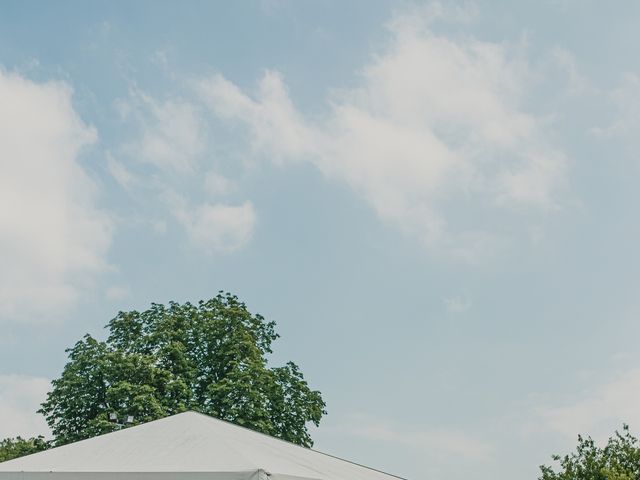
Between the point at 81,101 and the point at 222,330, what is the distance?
43.9 feet

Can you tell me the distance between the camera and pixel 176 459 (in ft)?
22.2

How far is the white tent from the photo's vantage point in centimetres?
632

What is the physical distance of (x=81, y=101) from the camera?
1722 centimetres

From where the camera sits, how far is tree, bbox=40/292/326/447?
25750mm

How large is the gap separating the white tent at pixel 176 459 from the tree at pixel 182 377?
1742cm

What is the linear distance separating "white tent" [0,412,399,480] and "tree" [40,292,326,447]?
57.1ft

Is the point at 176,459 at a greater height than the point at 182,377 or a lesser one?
lesser

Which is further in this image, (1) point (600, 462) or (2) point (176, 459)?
(1) point (600, 462)

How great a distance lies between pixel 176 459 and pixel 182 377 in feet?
69.1

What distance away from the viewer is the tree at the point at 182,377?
2575 cm

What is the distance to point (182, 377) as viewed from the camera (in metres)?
27.3

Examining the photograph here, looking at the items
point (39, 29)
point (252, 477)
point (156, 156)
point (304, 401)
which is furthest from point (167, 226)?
point (252, 477)

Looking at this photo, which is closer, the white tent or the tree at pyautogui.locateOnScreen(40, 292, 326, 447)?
the white tent

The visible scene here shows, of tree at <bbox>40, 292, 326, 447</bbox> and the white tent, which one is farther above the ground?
tree at <bbox>40, 292, 326, 447</bbox>
